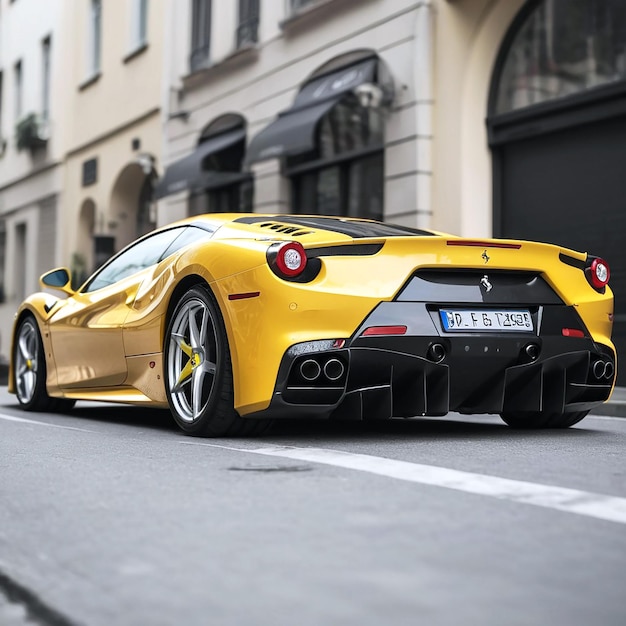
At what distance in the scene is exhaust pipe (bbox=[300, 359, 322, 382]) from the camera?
17.4 ft

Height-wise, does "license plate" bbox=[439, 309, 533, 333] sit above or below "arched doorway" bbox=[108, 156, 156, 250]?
below

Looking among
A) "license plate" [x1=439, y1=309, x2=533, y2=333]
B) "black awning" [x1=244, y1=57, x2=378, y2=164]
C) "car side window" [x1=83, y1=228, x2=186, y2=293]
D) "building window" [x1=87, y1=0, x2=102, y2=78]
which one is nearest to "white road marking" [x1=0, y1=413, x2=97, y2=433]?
"car side window" [x1=83, y1=228, x2=186, y2=293]

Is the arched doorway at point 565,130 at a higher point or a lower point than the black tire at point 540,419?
higher

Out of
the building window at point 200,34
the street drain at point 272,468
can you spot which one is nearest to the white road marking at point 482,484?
the street drain at point 272,468

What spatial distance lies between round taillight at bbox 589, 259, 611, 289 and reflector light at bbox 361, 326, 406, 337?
1185 mm

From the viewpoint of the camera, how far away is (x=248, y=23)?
18.0 m

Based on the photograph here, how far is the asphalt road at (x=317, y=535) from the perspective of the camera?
2.53 m

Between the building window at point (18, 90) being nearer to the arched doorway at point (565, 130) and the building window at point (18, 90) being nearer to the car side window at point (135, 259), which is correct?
the arched doorway at point (565, 130)

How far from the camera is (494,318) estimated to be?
5.59 meters

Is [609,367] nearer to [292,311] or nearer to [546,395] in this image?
[546,395]

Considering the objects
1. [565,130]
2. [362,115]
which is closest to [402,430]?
[565,130]

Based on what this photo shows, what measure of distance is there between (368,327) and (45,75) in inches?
936

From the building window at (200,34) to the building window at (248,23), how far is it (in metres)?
1.10

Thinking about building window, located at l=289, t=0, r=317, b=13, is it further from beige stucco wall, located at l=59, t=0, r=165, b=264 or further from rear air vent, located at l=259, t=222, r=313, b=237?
rear air vent, located at l=259, t=222, r=313, b=237
